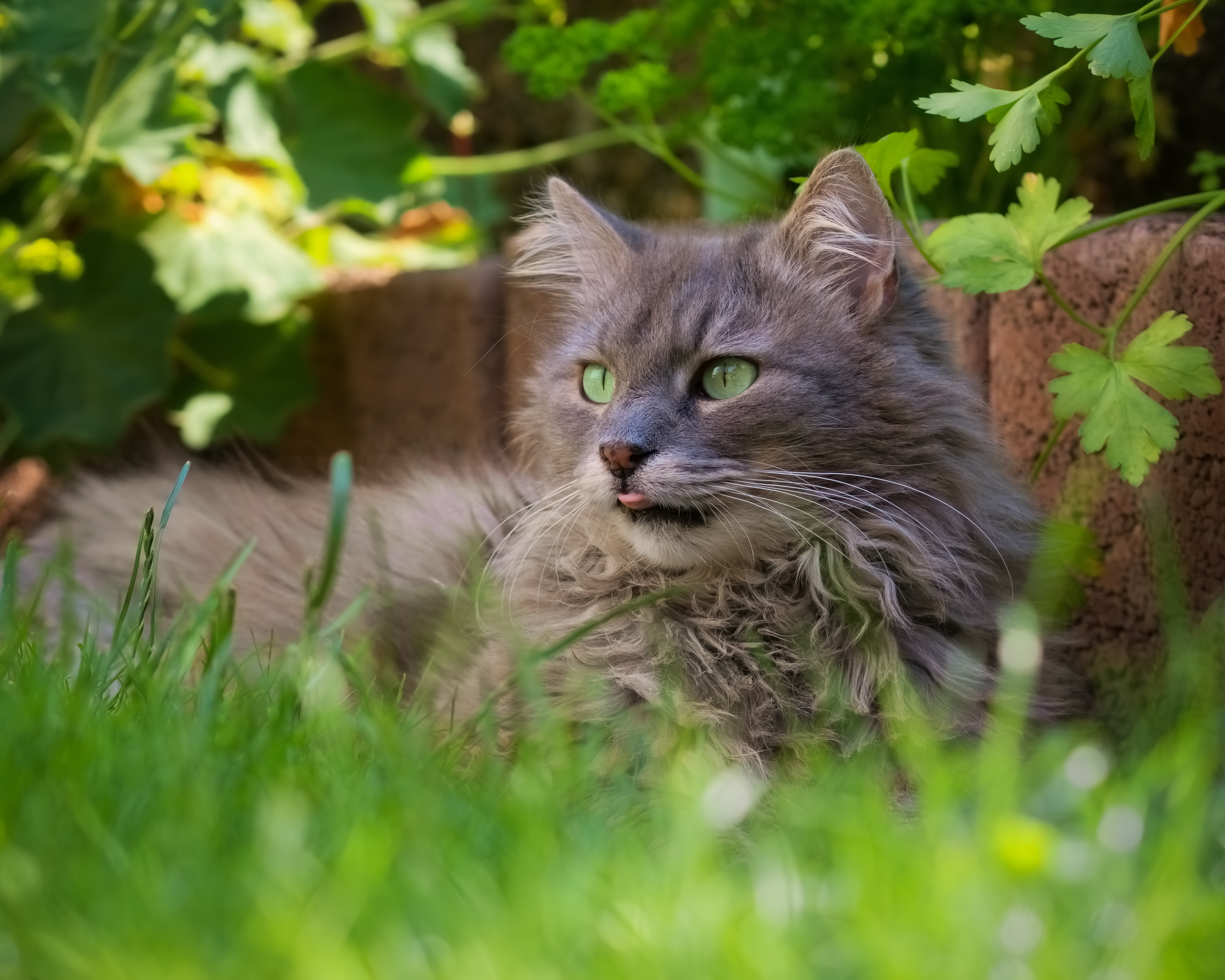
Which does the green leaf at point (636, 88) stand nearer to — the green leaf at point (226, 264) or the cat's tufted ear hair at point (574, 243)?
the cat's tufted ear hair at point (574, 243)

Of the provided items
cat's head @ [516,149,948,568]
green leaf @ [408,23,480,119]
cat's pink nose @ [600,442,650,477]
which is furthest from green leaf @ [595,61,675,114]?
cat's pink nose @ [600,442,650,477]

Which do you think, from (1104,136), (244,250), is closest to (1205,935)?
(1104,136)

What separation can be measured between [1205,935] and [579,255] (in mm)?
1497

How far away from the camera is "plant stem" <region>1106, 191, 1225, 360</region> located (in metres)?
1.73

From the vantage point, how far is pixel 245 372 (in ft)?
11.4

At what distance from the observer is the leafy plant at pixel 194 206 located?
3.04 meters

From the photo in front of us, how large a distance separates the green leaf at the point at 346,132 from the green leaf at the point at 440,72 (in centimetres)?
12

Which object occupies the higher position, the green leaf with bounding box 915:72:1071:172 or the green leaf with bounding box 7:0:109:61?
the green leaf with bounding box 915:72:1071:172

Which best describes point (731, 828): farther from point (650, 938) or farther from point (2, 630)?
point (2, 630)

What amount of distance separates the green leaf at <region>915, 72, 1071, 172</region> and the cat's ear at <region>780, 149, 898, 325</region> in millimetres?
131

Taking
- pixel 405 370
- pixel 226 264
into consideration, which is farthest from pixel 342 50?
pixel 405 370

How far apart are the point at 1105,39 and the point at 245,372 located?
2485 millimetres

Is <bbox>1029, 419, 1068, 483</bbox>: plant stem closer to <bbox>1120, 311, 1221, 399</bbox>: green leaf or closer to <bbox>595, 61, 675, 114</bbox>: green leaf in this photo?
<bbox>1120, 311, 1221, 399</bbox>: green leaf

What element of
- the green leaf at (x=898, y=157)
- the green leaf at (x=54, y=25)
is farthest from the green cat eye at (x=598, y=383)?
the green leaf at (x=54, y=25)
